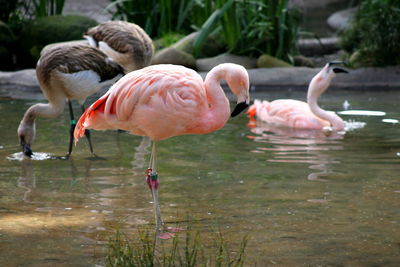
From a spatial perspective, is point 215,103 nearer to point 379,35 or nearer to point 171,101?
point 171,101

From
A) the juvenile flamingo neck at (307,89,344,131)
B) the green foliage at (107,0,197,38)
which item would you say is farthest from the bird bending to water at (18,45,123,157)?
the green foliage at (107,0,197,38)

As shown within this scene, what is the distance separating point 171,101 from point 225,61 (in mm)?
6781

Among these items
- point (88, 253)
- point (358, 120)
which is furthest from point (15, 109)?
point (88, 253)

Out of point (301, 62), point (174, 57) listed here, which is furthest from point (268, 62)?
point (174, 57)

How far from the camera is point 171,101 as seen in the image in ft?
13.9

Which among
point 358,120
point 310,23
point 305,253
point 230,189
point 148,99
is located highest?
point 148,99

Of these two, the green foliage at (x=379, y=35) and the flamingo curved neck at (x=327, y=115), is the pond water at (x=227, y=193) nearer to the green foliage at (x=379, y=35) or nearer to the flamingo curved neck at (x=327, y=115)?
the flamingo curved neck at (x=327, y=115)

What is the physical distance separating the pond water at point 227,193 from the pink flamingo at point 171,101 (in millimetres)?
512

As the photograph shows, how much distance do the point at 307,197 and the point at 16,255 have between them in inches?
78.4

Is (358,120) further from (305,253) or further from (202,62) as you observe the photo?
(305,253)

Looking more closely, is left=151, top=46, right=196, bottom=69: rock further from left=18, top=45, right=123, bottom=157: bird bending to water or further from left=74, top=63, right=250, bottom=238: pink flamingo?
left=74, top=63, right=250, bottom=238: pink flamingo

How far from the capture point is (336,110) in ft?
28.8

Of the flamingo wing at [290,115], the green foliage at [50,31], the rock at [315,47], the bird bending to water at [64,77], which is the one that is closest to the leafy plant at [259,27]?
the rock at [315,47]

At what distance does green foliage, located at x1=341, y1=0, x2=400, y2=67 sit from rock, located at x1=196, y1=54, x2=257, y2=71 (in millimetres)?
1430
